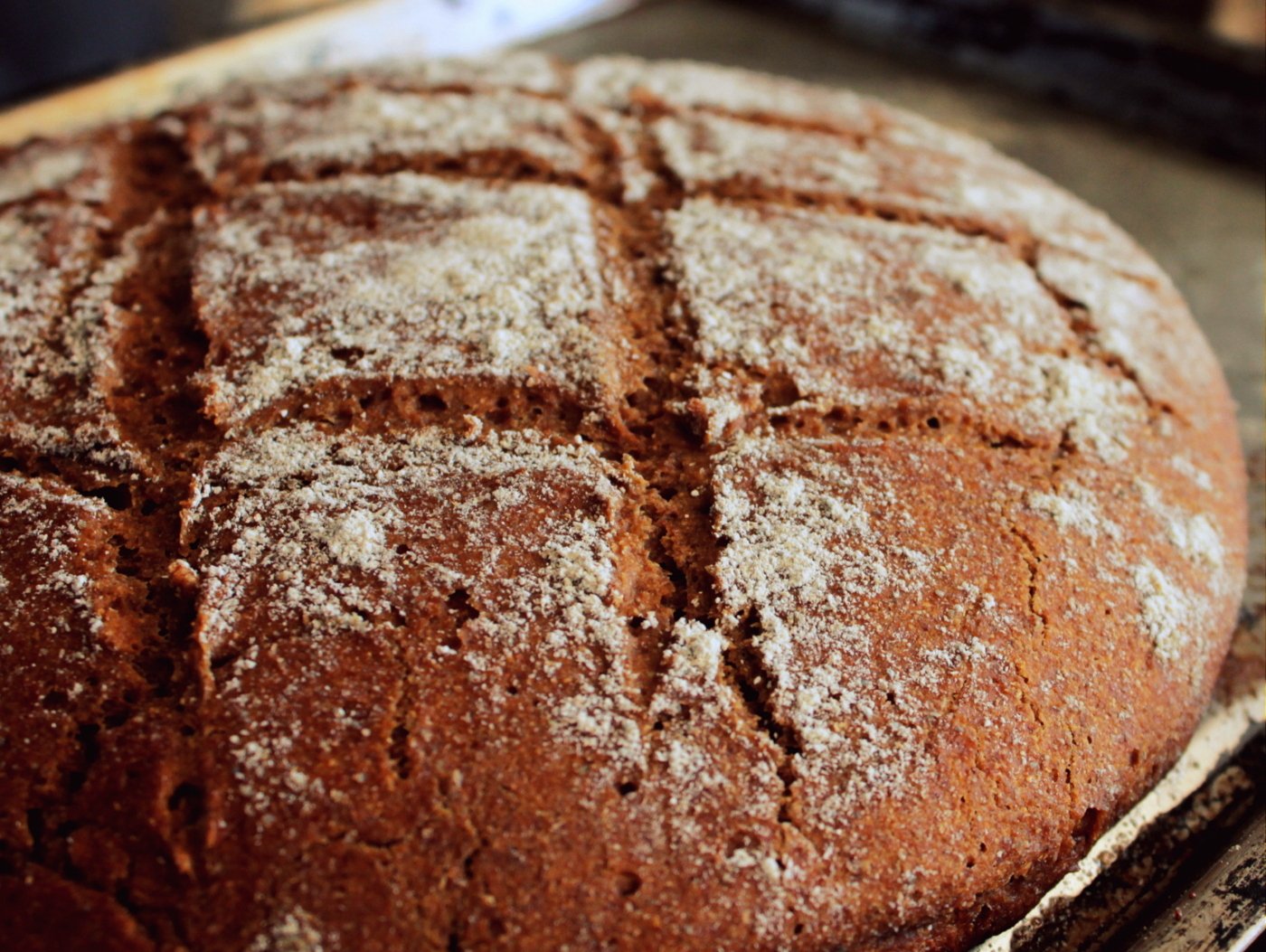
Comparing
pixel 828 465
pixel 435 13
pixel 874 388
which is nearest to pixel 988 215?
pixel 874 388

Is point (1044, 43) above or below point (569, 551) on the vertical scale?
above

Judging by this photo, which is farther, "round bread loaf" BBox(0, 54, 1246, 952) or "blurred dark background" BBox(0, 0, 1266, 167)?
"blurred dark background" BBox(0, 0, 1266, 167)

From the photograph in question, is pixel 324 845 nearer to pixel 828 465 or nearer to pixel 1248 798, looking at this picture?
pixel 828 465

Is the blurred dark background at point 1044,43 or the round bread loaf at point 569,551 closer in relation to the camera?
the round bread loaf at point 569,551

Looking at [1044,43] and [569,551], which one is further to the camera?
[1044,43]
